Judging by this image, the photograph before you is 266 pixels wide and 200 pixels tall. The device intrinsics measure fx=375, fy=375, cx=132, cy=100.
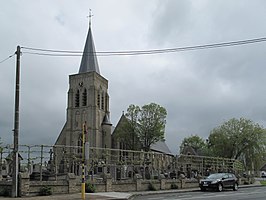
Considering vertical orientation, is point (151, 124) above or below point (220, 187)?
above

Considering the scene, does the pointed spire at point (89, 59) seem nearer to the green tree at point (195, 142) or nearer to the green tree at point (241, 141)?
the green tree at point (241, 141)

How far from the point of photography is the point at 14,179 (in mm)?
19625

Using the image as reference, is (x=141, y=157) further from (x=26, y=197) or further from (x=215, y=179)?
(x=26, y=197)

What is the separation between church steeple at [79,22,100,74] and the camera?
7869cm

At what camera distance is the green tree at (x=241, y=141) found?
5988cm

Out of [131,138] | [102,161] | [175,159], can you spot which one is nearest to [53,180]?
[102,161]

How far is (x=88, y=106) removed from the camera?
76.6 meters

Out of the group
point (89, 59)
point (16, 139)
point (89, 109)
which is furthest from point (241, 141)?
point (16, 139)

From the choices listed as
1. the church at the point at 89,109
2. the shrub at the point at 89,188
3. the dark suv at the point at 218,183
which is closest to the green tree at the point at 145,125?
the church at the point at 89,109

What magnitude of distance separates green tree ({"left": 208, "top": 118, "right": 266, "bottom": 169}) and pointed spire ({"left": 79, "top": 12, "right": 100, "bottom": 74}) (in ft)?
94.5

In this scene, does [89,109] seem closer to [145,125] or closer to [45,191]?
[145,125]

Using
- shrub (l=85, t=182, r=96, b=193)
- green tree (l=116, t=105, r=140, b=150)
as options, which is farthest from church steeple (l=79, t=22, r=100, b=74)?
shrub (l=85, t=182, r=96, b=193)

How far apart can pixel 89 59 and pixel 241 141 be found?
36088mm

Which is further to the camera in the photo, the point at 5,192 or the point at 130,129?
the point at 130,129
